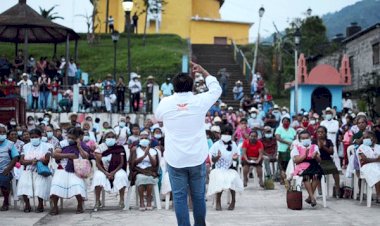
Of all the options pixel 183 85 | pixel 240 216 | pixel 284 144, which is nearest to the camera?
pixel 183 85

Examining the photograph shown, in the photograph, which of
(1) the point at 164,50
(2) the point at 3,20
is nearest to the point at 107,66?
(1) the point at 164,50

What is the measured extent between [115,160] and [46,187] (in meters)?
1.41

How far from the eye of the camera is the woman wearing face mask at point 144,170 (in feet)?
45.5

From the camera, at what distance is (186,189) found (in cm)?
805

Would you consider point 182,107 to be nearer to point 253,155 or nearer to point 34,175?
point 34,175

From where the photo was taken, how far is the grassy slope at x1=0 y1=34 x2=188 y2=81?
144ft

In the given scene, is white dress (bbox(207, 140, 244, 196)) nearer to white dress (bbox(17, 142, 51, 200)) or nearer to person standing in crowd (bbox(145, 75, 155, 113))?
white dress (bbox(17, 142, 51, 200))

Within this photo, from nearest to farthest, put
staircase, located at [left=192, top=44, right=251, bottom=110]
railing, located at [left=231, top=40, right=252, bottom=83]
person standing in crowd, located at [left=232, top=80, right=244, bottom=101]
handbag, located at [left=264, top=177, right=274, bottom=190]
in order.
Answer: handbag, located at [left=264, top=177, right=274, bottom=190] < person standing in crowd, located at [left=232, top=80, right=244, bottom=101] < staircase, located at [left=192, top=44, right=251, bottom=110] < railing, located at [left=231, top=40, right=252, bottom=83]

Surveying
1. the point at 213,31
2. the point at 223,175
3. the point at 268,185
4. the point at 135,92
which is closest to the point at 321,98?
the point at 135,92

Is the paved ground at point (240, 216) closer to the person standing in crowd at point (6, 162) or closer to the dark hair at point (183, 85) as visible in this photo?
the person standing in crowd at point (6, 162)

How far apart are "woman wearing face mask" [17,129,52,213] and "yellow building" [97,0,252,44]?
4526cm

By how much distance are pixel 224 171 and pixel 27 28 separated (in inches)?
570

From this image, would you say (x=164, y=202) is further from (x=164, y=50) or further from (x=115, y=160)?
(x=164, y=50)

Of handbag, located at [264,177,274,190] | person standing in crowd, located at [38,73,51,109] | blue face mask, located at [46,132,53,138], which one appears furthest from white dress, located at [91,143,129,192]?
person standing in crowd, located at [38,73,51,109]
